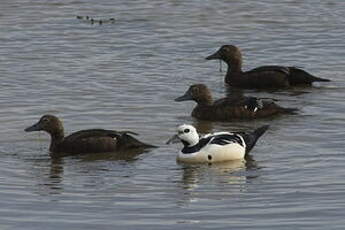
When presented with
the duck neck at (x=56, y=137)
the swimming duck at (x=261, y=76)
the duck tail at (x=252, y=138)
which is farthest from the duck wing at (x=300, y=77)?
the duck neck at (x=56, y=137)

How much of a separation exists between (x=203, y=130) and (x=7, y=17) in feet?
32.8

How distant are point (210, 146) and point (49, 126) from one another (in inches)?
90.6

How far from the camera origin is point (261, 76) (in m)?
21.6

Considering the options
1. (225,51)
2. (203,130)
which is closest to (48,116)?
(203,130)

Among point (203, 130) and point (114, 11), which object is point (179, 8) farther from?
point (203, 130)

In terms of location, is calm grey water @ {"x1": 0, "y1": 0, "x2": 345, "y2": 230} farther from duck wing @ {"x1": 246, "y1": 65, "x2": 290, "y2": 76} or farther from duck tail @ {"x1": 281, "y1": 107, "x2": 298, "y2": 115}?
duck wing @ {"x1": 246, "y1": 65, "x2": 290, "y2": 76}

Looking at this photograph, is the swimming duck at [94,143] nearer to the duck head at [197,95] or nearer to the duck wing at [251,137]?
the duck wing at [251,137]

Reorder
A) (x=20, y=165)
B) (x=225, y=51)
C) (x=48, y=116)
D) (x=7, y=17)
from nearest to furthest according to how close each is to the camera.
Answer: (x=20, y=165) → (x=48, y=116) → (x=225, y=51) → (x=7, y=17)

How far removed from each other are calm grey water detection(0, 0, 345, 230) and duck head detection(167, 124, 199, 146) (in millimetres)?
297

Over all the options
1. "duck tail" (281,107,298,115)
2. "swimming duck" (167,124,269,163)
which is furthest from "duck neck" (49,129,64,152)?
"duck tail" (281,107,298,115)

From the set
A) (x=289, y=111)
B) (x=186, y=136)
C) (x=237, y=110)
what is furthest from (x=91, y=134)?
(x=289, y=111)

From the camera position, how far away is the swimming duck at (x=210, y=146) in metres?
16.1

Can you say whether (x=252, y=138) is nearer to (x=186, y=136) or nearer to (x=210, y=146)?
(x=210, y=146)

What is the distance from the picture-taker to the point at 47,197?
14047mm
